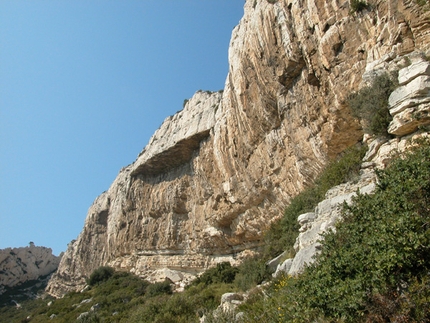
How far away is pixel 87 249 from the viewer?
42.3m

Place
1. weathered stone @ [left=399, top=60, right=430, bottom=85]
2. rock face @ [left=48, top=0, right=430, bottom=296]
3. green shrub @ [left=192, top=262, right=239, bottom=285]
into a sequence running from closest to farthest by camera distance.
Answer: weathered stone @ [left=399, top=60, right=430, bottom=85], rock face @ [left=48, top=0, right=430, bottom=296], green shrub @ [left=192, top=262, right=239, bottom=285]

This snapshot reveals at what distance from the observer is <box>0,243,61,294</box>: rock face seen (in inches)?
2013

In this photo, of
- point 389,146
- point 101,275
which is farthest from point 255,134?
point 101,275

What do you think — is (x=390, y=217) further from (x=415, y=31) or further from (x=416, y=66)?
(x=415, y=31)

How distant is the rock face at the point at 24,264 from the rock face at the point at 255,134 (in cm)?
2708

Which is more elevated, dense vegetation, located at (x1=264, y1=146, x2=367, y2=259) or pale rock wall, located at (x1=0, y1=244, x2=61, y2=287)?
pale rock wall, located at (x1=0, y1=244, x2=61, y2=287)

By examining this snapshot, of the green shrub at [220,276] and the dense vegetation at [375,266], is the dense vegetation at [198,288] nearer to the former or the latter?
the green shrub at [220,276]

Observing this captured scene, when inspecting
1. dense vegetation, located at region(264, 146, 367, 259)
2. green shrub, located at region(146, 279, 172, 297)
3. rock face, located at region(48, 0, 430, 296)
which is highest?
rock face, located at region(48, 0, 430, 296)

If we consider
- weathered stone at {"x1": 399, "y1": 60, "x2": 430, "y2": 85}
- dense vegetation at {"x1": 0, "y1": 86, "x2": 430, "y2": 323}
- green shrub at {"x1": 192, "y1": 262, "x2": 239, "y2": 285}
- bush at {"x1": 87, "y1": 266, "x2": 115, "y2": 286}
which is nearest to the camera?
dense vegetation at {"x1": 0, "y1": 86, "x2": 430, "y2": 323}

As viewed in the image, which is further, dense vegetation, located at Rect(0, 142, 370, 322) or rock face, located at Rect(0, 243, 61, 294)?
rock face, located at Rect(0, 243, 61, 294)

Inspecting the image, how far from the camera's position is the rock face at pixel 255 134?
1116 cm

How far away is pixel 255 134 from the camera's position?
1814 cm

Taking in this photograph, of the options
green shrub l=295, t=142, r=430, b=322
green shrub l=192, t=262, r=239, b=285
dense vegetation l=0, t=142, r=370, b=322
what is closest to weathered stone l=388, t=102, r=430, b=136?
green shrub l=295, t=142, r=430, b=322

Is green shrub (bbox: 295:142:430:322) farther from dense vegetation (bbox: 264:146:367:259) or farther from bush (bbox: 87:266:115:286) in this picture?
bush (bbox: 87:266:115:286)
